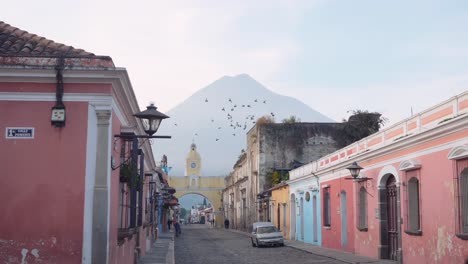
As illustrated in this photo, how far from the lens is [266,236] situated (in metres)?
Result: 29.3

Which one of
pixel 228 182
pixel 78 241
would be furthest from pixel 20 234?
pixel 228 182

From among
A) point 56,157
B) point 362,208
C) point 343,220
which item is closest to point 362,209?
point 362,208

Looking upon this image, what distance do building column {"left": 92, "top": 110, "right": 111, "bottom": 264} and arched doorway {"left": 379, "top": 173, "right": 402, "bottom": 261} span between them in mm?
11507

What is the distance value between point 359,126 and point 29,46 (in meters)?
33.8

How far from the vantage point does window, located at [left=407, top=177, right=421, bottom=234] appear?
17.5 m

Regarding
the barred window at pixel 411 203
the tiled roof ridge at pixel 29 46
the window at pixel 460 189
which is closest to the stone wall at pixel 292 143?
the barred window at pixel 411 203

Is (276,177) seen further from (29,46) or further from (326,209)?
(29,46)

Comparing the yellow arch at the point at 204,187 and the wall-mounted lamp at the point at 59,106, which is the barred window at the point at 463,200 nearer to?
the wall-mounted lamp at the point at 59,106

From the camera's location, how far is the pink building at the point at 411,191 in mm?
14258

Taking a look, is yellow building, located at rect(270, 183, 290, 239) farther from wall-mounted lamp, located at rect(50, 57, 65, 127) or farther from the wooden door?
wall-mounted lamp, located at rect(50, 57, 65, 127)

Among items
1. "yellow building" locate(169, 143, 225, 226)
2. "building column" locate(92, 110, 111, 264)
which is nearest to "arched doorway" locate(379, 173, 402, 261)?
"building column" locate(92, 110, 111, 264)

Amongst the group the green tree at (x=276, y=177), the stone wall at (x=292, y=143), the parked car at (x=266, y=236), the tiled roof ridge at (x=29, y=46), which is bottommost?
the parked car at (x=266, y=236)

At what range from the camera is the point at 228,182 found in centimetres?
7556

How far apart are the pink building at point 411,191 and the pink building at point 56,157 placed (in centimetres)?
820
